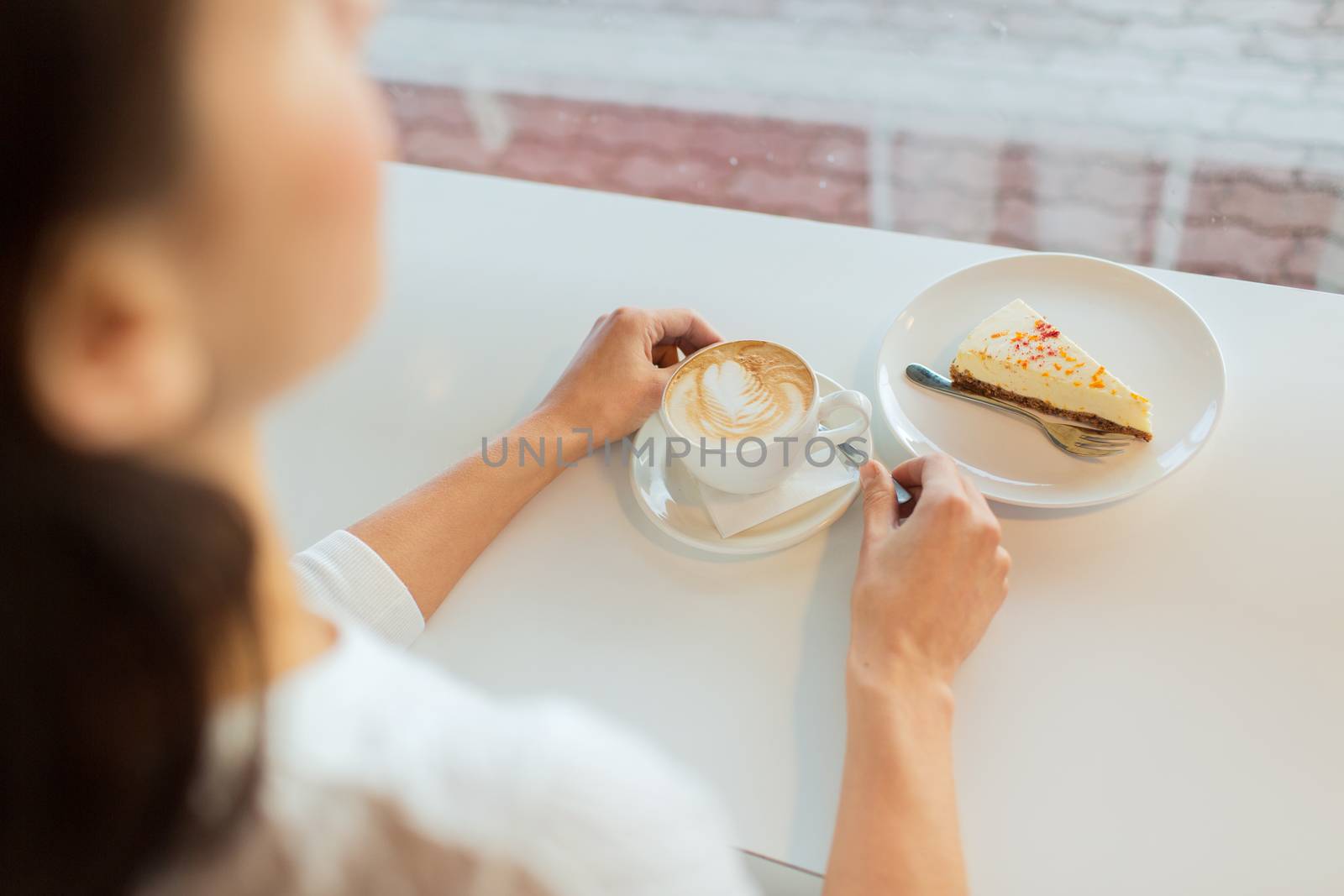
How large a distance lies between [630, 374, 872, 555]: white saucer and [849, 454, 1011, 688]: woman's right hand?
0.20ft

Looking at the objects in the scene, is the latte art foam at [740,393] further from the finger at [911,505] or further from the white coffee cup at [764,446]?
the finger at [911,505]

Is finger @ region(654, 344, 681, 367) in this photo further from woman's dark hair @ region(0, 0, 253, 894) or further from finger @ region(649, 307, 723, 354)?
woman's dark hair @ region(0, 0, 253, 894)

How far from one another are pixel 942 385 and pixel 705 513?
287 mm

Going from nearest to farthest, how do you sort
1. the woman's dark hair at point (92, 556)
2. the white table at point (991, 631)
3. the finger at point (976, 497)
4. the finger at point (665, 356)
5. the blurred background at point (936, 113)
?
the woman's dark hair at point (92, 556), the white table at point (991, 631), the finger at point (976, 497), the finger at point (665, 356), the blurred background at point (936, 113)

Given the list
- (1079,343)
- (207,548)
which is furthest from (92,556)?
(1079,343)

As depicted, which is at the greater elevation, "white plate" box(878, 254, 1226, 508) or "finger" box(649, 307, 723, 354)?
"finger" box(649, 307, 723, 354)

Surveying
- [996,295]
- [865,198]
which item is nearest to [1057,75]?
[865,198]

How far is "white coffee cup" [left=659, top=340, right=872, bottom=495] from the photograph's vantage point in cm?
87

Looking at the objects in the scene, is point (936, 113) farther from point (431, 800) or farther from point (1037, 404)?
point (431, 800)

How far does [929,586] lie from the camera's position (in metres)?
0.80

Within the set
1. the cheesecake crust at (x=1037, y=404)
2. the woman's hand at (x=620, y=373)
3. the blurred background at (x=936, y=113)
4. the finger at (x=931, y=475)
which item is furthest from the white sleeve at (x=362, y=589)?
the blurred background at (x=936, y=113)

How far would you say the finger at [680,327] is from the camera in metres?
1.06

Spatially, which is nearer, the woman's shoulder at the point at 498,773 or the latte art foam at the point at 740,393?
the woman's shoulder at the point at 498,773

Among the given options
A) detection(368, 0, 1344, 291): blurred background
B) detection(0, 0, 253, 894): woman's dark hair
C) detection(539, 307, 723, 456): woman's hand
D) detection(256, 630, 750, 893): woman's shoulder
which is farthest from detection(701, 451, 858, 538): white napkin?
detection(368, 0, 1344, 291): blurred background
